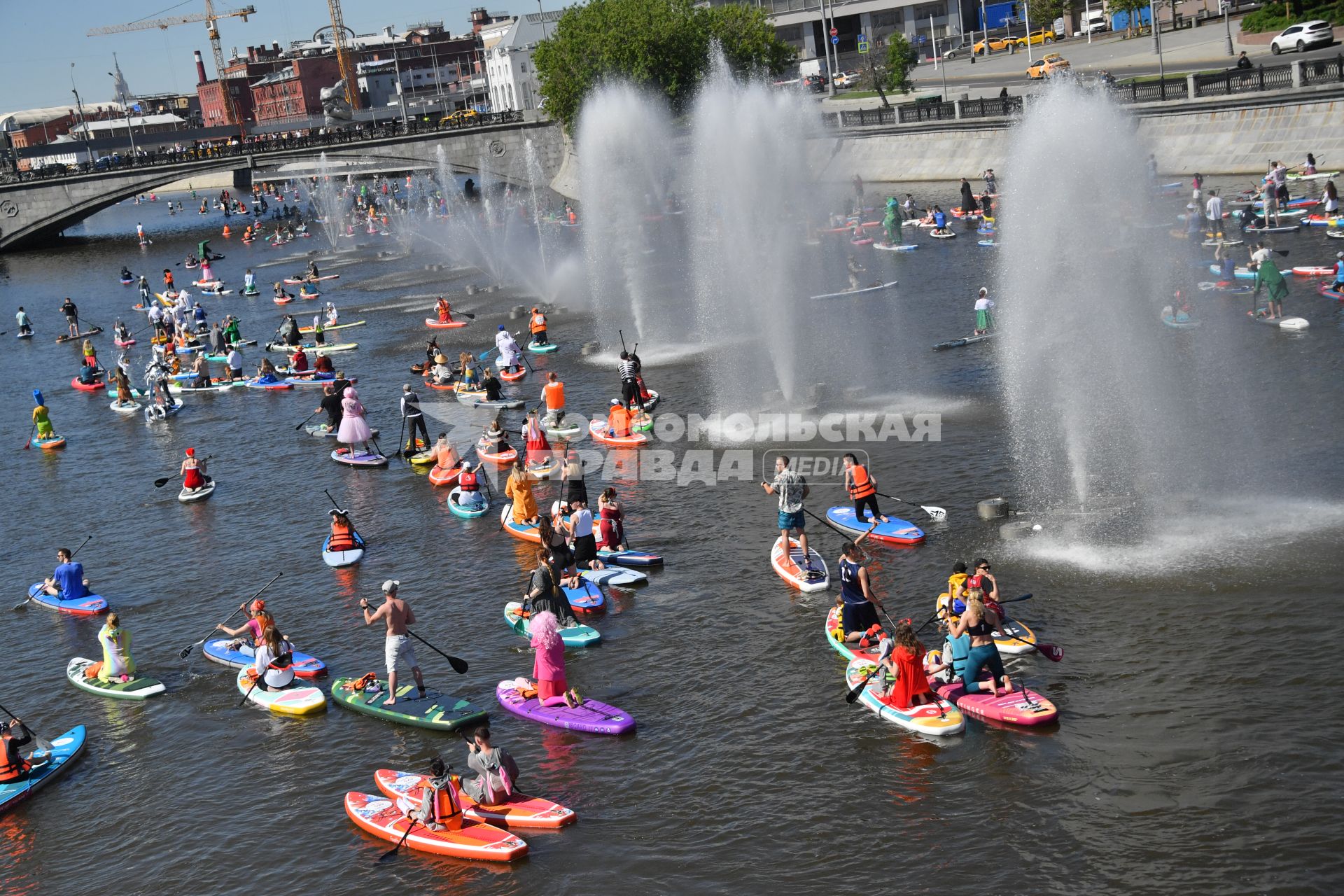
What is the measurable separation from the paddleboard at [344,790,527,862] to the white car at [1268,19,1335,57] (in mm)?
81176

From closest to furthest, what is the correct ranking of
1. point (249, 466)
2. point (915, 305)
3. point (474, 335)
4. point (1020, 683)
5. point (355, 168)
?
point (1020, 683) → point (249, 466) → point (915, 305) → point (474, 335) → point (355, 168)

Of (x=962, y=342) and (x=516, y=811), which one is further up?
(x=962, y=342)

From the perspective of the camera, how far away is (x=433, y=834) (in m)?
20.2

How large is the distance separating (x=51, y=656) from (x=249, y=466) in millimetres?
15655

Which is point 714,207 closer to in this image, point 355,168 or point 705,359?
point 705,359

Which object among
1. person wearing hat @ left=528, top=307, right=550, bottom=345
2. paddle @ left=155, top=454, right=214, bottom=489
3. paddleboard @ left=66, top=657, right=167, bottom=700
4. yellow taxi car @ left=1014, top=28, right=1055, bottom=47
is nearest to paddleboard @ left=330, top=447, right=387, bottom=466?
paddle @ left=155, top=454, right=214, bottom=489

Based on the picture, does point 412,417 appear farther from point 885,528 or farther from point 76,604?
point 885,528

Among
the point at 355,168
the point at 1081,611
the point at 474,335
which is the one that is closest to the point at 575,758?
the point at 1081,611

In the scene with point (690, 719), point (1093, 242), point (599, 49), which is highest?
point (599, 49)

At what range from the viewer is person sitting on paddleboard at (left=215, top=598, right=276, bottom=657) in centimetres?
2678

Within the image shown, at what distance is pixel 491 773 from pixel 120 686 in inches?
452

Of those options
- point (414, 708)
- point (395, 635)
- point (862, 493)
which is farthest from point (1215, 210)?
point (414, 708)

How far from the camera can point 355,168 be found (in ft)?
551

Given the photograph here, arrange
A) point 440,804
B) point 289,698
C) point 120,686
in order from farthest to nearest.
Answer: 1. point 120,686
2. point 289,698
3. point 440,804
